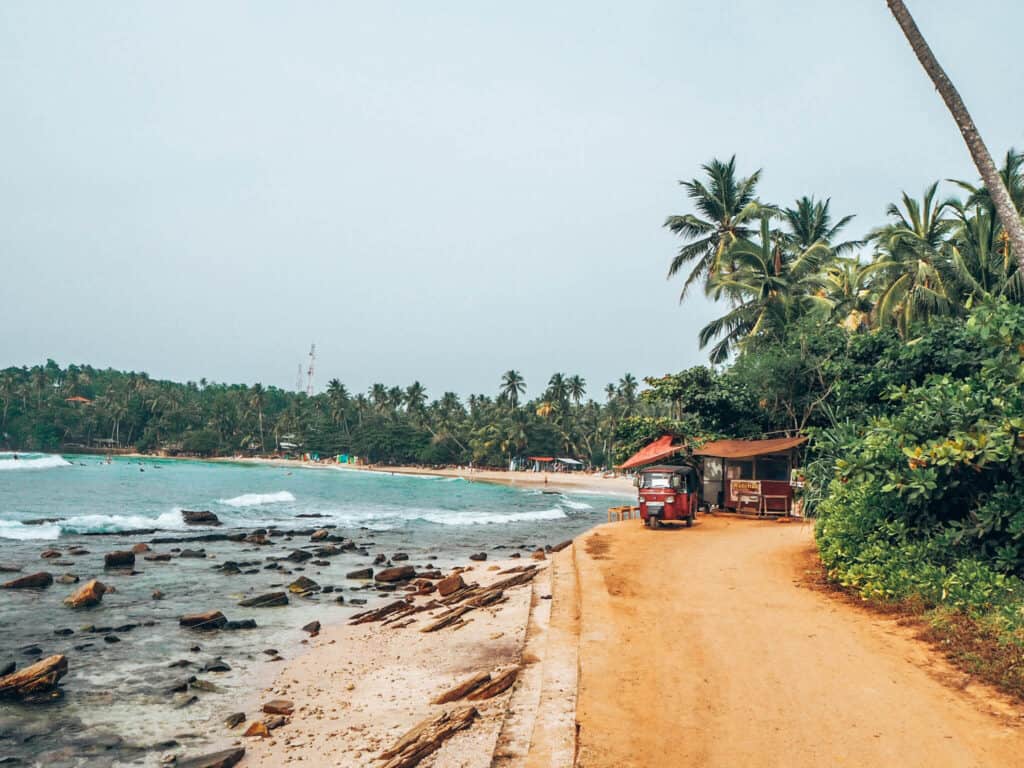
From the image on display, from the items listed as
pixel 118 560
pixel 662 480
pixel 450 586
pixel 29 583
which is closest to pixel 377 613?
pixel 450 586

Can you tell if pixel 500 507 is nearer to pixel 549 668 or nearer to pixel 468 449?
pixel 549 668

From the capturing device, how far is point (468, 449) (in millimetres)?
103125

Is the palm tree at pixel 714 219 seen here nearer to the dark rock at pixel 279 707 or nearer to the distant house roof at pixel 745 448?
the distant house roof at pixel 745 448

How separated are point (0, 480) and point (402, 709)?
66.5 meters

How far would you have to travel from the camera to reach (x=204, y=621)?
13117 millimetres

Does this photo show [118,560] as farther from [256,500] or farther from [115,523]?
[256,500]

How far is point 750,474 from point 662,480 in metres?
6.03

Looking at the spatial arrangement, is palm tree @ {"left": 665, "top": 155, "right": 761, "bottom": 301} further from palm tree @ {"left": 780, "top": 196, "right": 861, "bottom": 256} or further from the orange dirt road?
the orange dirt road

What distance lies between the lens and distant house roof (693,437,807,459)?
67.0ft

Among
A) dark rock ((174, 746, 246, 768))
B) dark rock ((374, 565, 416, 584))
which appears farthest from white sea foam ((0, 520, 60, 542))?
dark rock ((174, 746, 246, 768))

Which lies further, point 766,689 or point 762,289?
point 762,289

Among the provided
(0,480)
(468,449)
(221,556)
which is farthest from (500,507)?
(468,449)

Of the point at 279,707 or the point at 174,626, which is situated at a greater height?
the point at 279,707

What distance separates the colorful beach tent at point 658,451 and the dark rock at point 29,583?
18.7 meters
